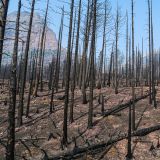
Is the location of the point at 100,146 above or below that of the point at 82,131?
below

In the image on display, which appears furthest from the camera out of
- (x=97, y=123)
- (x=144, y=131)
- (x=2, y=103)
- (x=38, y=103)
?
(x=2, y=103)

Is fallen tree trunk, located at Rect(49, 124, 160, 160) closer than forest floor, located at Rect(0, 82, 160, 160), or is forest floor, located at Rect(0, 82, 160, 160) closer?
fallen tree trunk, located at Rect(49, 124, 160, 160)

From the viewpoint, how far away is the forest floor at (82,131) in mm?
19031

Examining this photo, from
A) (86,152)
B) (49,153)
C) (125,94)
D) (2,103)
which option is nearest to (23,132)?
(49,153)

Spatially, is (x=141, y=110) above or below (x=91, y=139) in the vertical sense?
above

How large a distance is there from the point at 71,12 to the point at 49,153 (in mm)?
9902

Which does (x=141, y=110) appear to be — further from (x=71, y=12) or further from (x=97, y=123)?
(x=71, y=12)

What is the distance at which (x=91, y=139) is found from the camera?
21438 millimetres

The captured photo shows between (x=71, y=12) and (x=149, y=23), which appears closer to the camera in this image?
(x=71, y=12)

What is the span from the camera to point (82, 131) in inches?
918

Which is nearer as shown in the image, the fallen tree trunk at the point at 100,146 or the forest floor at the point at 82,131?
the fallen tree trunk at the point at 100,146

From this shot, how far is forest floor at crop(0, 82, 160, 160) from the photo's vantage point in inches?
749

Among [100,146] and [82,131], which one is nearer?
[100,146]

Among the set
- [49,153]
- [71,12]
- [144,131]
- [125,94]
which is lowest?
[49,153]
